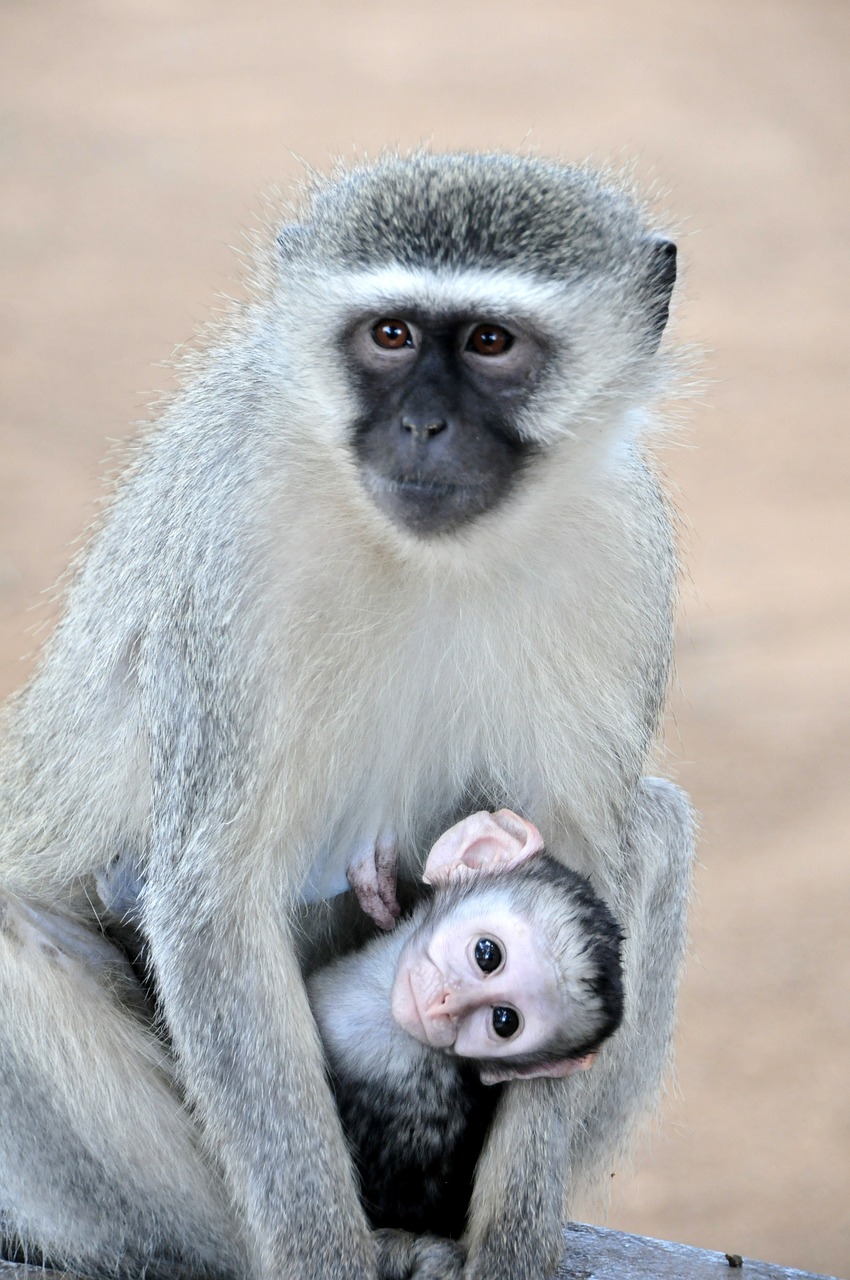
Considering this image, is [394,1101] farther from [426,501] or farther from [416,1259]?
[426,501]

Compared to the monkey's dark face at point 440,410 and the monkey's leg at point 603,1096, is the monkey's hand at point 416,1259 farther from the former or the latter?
the monkey's dark face at point 440,410

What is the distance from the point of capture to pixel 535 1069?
272 centimetres

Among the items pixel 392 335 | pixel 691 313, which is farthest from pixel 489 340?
pixel 691 313

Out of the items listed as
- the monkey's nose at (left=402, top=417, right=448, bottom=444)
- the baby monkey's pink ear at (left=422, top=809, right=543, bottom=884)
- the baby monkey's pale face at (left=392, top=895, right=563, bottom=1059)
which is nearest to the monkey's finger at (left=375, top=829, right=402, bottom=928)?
the baby monkey's pink ear at (left=422, top=809, right=543, bottom=884)

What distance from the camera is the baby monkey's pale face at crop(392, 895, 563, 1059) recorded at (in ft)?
8.66

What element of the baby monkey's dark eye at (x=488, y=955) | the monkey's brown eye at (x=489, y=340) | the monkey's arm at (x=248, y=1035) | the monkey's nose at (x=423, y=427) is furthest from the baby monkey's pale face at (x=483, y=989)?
the monkey's brown eye at (x=489, y=340)

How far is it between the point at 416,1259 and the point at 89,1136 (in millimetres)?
592

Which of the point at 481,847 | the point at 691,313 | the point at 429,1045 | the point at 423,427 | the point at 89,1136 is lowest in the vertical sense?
the point at 89,1136

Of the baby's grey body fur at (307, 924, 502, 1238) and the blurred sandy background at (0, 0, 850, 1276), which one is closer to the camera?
the baby's grey body fur at (307, 924, 502, 1238)

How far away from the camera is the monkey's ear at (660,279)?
281 cm

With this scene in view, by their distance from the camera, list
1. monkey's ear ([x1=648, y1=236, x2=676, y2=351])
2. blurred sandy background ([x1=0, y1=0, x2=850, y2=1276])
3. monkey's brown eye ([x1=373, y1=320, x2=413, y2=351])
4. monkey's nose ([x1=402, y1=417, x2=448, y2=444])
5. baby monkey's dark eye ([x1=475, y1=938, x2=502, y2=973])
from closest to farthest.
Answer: monkey's nose ([x1=402, y1=417, x2=448, y2=444]), monkey's brown eye ([x1=373, y1=320, x2=413, y2=351]), baby monkey's dark eye ([x1=475, y1=938, x2=502, y2=973]), monkey's ear ([x1=648, y1=236, x2=676, y2=351]), blurred sandy background ([x1=0, y1=0, x2=850, y2=1276])

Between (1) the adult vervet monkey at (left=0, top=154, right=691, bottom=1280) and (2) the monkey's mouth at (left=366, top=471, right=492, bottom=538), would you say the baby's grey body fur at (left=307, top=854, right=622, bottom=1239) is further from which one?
(2) the monkey's mouth at (left=366, top=471, right=492, bottom=538)

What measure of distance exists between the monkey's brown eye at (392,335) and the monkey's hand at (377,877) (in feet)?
2.91

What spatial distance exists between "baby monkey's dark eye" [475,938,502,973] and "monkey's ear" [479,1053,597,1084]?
6.7 inches
